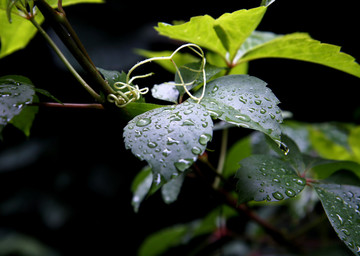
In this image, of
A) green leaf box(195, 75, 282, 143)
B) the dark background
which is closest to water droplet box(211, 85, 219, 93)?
green leaf box(195, 75, 282, 143)

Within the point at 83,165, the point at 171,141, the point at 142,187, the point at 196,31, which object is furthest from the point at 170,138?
the point at 83,165

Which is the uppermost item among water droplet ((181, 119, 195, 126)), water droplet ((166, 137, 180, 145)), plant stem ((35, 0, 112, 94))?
plant stem ((35, 0, 112, 94))

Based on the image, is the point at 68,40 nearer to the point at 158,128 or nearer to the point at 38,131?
the point at 158,128

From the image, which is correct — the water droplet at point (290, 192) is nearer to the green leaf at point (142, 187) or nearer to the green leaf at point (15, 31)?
the green leaf at point (142, 187)

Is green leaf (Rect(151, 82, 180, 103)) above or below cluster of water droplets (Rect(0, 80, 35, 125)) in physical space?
below

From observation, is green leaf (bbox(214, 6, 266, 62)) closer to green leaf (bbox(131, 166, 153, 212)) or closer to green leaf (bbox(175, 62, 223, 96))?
green leaf (bbox(175, 62, 223, 96))

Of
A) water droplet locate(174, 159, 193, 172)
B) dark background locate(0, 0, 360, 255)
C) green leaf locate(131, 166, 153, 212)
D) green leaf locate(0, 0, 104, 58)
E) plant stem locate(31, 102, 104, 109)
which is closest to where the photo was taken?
water droplet locate(174, 159, 193, 172)

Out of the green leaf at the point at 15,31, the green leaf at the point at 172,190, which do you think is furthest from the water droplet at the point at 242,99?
the green leaf at the point at 15,31

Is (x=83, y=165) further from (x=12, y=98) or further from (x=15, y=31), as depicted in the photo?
(x=12, y=98)
